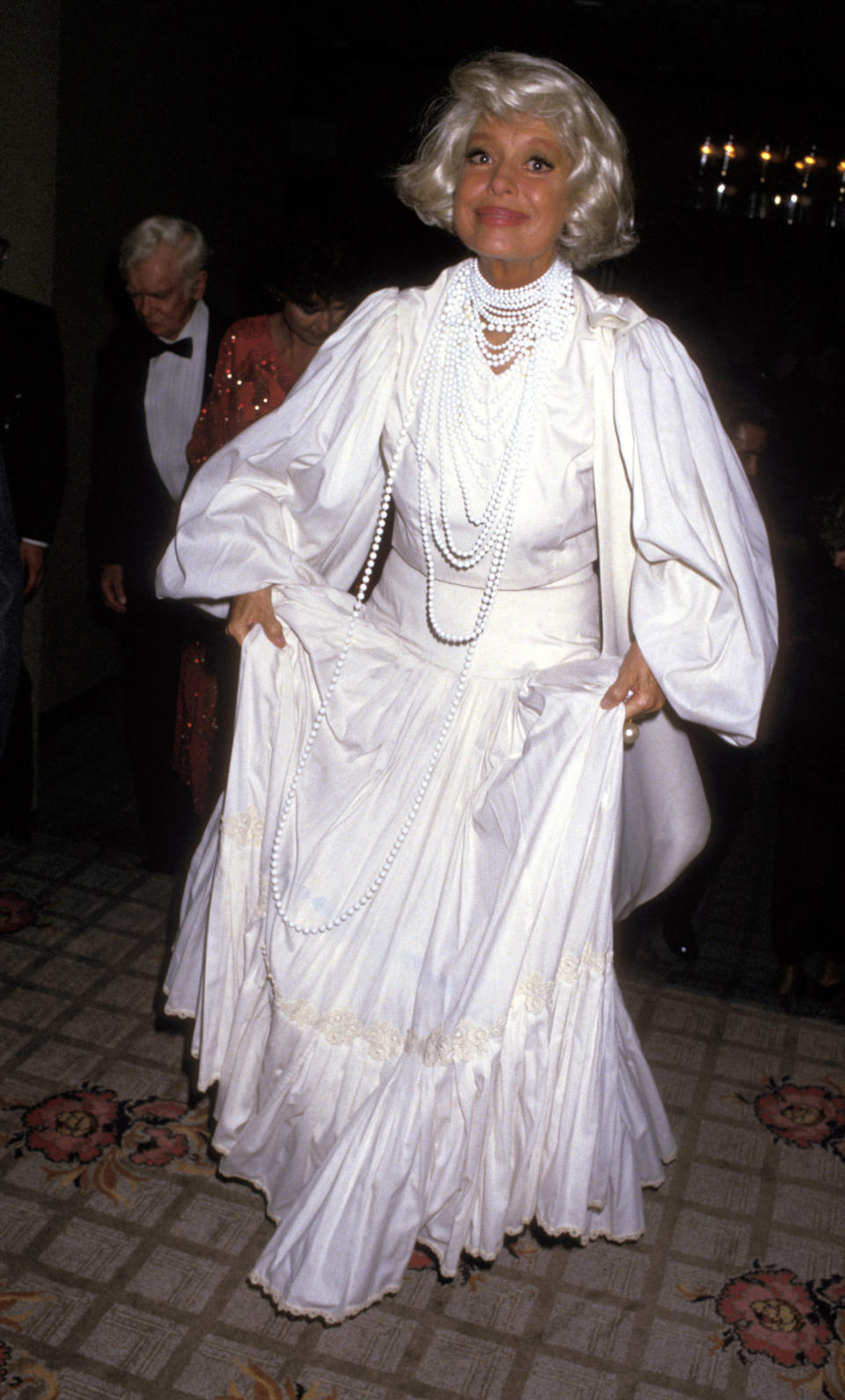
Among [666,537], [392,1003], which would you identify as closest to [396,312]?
[666,537]

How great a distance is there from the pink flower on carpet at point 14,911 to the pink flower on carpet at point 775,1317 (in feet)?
6.11

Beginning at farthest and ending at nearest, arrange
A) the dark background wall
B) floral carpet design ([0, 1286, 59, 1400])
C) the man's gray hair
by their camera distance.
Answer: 1. the dark background wall
2. the man's gray hair
3. floral carpet design ([0, 1286, 59, 1400])

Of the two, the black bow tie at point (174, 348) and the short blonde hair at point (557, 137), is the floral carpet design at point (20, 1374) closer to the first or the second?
the short blonde hair at point (557, 137)

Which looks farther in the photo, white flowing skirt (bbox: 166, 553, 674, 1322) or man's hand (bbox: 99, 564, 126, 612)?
man's hand (bbox: 99, 564, 126, 612)

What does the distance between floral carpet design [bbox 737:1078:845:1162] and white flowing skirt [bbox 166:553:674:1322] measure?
1.24ft

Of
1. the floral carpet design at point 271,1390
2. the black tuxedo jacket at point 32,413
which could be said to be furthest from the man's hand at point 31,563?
the floral carpet design at point 271,1390

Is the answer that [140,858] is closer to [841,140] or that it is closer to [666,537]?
[666,537]

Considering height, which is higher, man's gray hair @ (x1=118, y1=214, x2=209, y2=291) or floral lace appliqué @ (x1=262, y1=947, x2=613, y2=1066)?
man's gray hair @ (x1=118, y1=214, x2=209, y2=291)

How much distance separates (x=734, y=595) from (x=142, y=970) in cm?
173

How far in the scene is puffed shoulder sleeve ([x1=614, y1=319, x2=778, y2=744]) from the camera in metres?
1.98

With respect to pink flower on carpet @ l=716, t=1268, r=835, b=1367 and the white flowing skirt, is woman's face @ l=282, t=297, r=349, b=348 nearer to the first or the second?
the white flowing skirt

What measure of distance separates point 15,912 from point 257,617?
4.61ft

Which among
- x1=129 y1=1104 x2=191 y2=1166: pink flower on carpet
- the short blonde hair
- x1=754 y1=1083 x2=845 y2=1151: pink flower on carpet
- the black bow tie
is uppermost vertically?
the short blonde hair

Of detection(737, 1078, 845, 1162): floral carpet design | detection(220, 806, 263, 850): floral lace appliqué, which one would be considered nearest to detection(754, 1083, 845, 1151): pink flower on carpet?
detection(737, 1078, 845, 1162): floral carpet design
